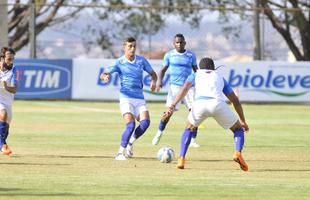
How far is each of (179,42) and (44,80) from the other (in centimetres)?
1928

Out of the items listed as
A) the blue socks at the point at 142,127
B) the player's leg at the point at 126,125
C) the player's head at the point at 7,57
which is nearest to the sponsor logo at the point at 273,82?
the blue socks at the point at 142,127

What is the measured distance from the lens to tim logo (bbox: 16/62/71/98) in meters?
38.9

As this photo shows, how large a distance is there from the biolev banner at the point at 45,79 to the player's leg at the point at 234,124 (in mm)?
23692

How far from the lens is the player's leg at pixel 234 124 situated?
15500mm

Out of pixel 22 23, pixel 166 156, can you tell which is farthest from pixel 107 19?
pixel 166 156

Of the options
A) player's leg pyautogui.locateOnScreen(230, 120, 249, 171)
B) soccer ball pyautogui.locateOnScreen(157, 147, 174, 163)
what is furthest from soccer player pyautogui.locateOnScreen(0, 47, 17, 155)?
player's leg pyautogui.locateOnScreen(230, 120, 249, 171)

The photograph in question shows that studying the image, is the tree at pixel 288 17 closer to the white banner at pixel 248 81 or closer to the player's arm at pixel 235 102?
the white banner at pixel 248 81

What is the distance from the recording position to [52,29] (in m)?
51.1

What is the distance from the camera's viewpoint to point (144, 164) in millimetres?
16719

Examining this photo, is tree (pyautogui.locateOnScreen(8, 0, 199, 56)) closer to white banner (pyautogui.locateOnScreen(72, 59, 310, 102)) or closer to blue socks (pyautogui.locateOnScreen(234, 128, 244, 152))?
white banner (pyautogui.locateOnScreen(72, 59, 310, 102))

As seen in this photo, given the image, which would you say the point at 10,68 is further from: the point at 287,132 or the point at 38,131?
the point at 287,132

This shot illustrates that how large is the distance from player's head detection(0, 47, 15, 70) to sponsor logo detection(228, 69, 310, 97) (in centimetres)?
2234

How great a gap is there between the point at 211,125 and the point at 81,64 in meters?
12.0

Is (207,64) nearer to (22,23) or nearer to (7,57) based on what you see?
(7,57)
